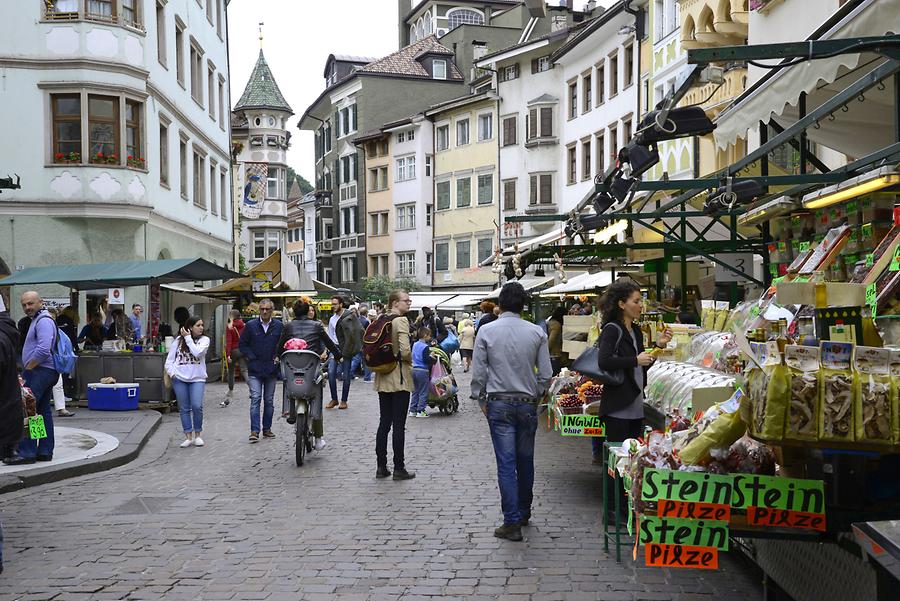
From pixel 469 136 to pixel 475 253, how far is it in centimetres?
670

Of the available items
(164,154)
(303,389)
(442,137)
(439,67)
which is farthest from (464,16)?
(303,389)

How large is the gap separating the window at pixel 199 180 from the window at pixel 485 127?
2395 cm

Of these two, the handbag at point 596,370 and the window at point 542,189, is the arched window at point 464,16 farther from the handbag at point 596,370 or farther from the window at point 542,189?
the handbag at point 596,370

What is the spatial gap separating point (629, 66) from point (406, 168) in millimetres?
28066

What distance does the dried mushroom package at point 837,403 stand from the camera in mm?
4426

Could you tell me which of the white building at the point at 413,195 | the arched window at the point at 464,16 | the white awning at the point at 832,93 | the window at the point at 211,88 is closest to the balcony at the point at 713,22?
the white awning at the point at 832,93

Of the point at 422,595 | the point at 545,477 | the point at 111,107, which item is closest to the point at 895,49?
the point at 422,595

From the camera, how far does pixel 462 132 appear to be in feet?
194

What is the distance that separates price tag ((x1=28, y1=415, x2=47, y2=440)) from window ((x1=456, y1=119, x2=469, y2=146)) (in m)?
49.2

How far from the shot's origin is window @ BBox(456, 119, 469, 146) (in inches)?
2312

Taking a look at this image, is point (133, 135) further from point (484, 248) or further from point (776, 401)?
point (484, 248)

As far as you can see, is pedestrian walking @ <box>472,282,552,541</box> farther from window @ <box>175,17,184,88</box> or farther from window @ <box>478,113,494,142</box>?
window @ <box>478,113,494,142</box>

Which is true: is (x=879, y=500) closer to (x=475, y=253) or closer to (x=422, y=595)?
(x=422, y=595)

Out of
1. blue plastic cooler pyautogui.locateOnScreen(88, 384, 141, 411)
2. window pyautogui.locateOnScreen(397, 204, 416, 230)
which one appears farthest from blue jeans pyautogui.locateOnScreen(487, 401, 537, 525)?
window pyautogui.locateOnScreen(397, 204, 416, 230)
